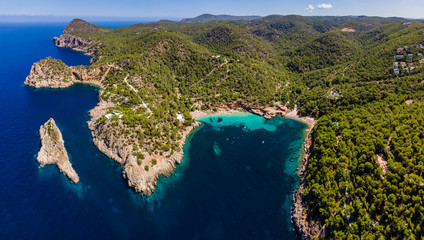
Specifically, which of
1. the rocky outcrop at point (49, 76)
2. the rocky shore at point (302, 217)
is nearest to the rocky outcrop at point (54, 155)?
the rocky shore at point (302, 217)

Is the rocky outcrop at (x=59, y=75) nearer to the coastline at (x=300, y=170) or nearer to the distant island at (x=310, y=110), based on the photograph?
the distant island at (x=310, y=110)

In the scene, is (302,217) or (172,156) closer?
(302,217)

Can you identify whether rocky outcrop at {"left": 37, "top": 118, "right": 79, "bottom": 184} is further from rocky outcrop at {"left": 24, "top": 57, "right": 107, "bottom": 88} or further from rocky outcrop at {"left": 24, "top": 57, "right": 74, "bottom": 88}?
rocky outcrop at {"left": 24, "top": 57, "right": 74, "bottom": 88}

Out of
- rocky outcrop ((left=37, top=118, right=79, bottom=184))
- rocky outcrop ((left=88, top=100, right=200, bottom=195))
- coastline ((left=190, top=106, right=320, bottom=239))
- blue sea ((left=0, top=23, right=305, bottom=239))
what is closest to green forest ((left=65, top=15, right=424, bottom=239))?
coastline ((left=190, top=106, right=320, bottom=239))

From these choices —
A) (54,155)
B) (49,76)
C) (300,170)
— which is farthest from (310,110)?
(49,76)

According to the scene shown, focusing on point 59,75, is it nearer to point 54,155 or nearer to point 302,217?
point 54,155

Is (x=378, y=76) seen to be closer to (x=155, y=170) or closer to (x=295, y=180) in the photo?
(x=295, y=180)
